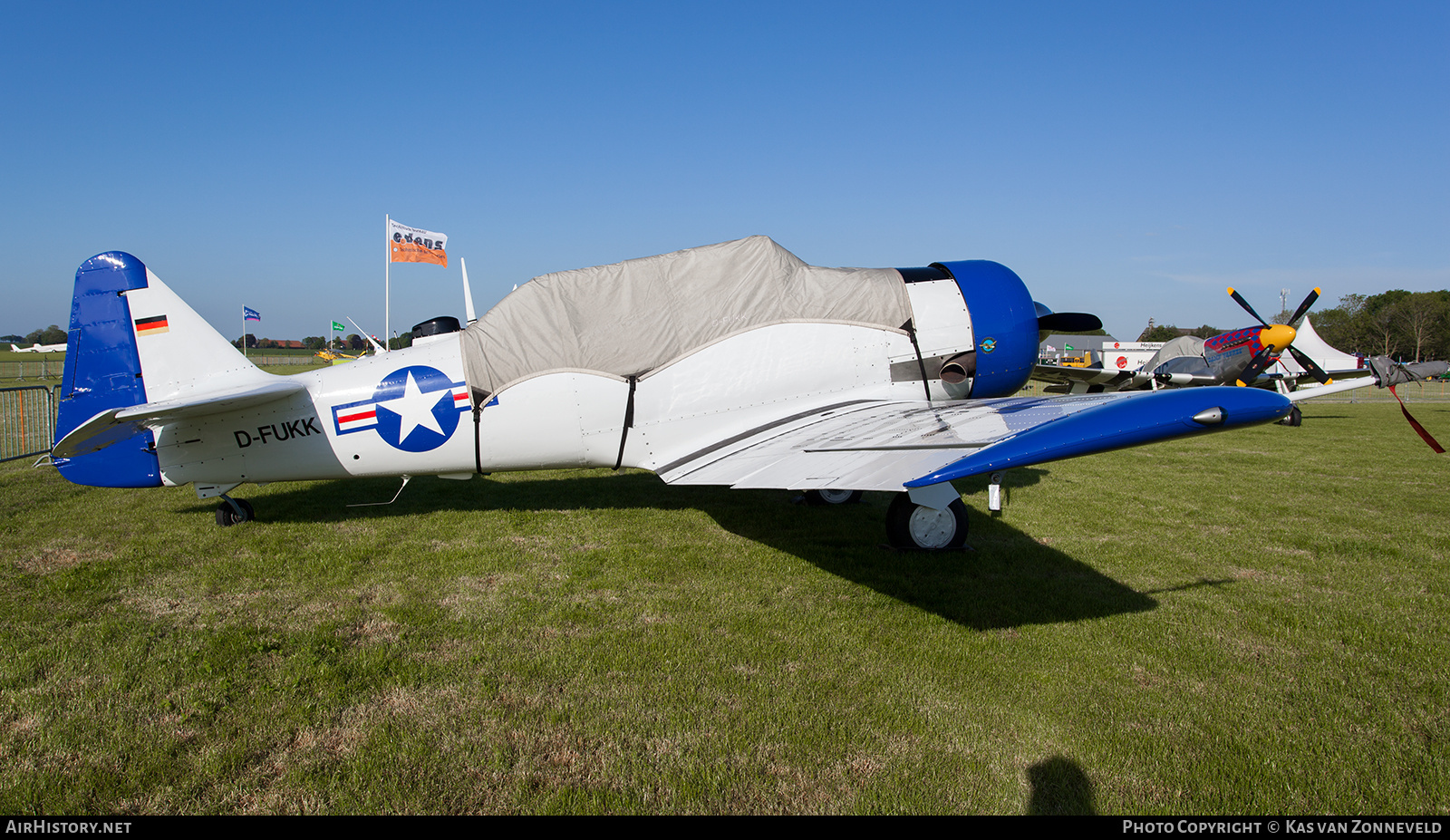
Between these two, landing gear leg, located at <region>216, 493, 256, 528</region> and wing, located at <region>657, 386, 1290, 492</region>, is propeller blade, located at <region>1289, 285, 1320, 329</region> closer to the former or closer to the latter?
wing, located at <region>657, 386, 1290, 492</region>

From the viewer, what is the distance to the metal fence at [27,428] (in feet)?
34.1

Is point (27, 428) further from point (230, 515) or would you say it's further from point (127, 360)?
point (230, 515)

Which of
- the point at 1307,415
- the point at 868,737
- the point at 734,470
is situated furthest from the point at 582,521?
the point at 1307,415

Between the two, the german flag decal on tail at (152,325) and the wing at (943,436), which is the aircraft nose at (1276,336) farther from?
the german flag decal on tail at (152,325)

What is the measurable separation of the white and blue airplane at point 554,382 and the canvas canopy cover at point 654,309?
16 mm

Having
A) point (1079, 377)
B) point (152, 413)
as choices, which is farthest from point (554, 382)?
point (1079, 377)

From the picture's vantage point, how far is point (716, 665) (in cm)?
347

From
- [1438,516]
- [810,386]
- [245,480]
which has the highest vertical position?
[810,386]

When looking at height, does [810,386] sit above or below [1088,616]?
above

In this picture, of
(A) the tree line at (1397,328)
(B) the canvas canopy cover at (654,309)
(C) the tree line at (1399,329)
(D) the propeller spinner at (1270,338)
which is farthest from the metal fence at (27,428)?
(C) the tree line at (1399,329)

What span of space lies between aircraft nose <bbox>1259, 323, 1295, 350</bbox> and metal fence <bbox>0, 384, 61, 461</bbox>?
2398 centimetres

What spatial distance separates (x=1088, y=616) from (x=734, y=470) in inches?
92.7
